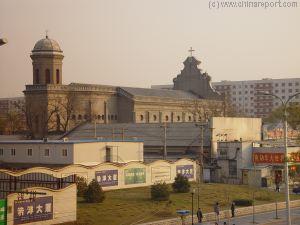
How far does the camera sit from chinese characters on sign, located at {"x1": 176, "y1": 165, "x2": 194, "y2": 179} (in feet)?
207

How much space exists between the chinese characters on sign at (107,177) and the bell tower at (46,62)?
165ft

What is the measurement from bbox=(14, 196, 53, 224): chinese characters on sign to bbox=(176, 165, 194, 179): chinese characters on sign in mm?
26059

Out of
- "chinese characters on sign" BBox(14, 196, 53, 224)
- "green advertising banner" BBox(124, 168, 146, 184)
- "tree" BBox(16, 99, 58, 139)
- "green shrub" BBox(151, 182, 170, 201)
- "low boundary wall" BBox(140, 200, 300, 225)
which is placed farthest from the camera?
"tree" BBox(16, 99, 58, 139)

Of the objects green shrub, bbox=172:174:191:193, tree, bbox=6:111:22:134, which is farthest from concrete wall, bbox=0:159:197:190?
tree, bbox=6:111:22:134

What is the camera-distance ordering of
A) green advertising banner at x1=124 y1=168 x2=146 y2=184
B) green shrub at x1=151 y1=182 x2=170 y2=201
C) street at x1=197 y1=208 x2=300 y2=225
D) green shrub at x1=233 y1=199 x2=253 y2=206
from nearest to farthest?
street at x1=197 y1=208 x2=300 y2=225
green shrub at x1=151 y1=182 x2=170 y2=201
green shrub at x1=233 y1=199 x2=253 y2=206
green advertising banner at x1=124 y1=168 x2=146 y2=184

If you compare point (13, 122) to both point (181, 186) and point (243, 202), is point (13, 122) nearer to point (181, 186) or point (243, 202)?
point (181, 186)

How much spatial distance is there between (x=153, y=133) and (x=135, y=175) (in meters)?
25.7

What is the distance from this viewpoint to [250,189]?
6091 centimetres

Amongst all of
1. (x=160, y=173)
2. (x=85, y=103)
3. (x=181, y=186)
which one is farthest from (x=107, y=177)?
(x=85, y=103)

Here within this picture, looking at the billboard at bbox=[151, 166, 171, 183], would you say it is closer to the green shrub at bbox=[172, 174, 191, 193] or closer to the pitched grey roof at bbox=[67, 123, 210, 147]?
the green shrub at bbox=[172, 174, 191, 193]

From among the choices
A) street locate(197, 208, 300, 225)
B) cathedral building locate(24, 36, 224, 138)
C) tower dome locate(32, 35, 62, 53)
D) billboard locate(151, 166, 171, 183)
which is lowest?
street locate(197, 208, 300, 225)

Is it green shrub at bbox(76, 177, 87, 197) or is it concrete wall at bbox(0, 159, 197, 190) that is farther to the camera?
concrete wall at bbox(0, 159, 197, 190)

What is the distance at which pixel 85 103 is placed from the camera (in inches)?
4060

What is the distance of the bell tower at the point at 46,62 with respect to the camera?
102375 mm
